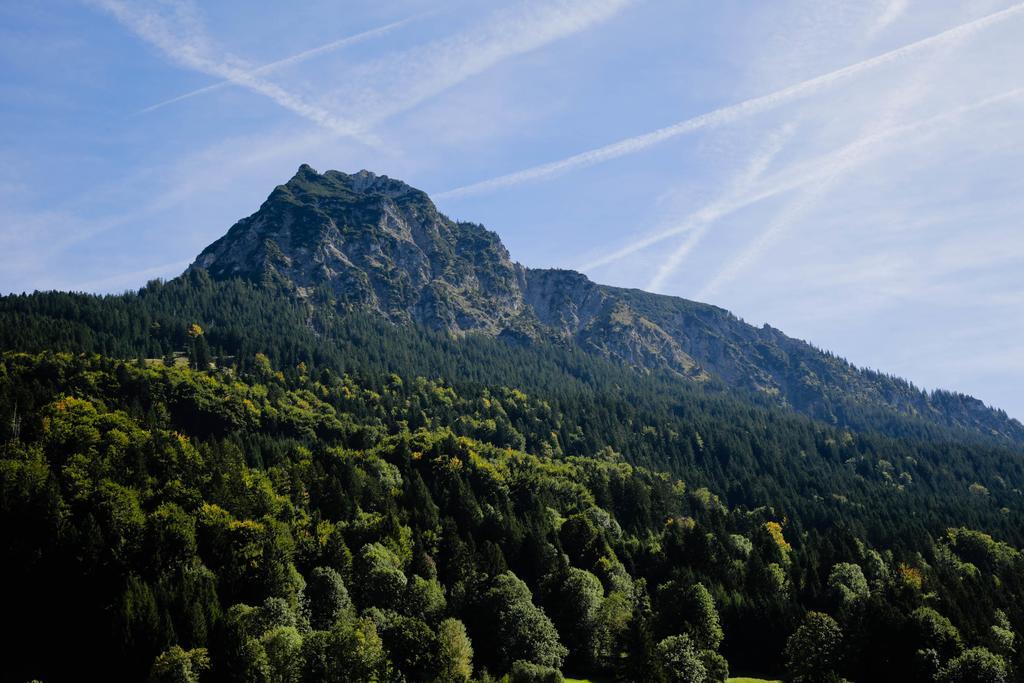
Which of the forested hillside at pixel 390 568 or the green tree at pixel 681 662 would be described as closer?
the forested hillside at pixel 390 568

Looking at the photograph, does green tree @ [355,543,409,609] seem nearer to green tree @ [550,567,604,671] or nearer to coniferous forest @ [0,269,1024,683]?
coniferous forest @ [0,269,1024,683]

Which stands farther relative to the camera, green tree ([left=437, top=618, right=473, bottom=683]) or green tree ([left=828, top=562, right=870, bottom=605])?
green tree ([left=828, top=562, right=870, bottom=605])

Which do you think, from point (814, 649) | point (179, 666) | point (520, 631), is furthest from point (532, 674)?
point (814, 649)

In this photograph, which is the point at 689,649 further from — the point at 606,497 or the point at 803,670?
the point at 606,497

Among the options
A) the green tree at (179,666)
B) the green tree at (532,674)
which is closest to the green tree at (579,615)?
the green tree at (532,674)

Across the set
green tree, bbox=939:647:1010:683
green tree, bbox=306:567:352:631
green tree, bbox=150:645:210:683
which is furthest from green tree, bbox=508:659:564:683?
green tree, bbox=939:647:1010:683

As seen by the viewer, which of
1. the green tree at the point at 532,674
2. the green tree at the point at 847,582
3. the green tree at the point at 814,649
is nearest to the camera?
the green tree at the point at 532,674

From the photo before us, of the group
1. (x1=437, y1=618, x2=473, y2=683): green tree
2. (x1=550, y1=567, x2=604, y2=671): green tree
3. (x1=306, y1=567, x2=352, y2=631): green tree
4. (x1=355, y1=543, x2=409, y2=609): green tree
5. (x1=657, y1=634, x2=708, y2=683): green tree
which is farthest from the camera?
(x1=355, y1=543, x2=409, y2=609): green tree

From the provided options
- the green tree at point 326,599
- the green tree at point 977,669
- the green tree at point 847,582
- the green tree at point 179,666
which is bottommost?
the green tree at point 179,666

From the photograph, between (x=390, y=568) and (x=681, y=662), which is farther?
(x=390, y=568)

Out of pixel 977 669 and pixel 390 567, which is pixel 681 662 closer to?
pixel 977 669

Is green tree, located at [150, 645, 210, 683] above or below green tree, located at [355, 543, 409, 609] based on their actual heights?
below

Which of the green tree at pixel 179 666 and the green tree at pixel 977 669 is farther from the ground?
the green tree at pixel 977 669

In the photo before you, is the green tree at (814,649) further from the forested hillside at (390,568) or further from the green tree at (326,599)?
the green tree at (326,599)
